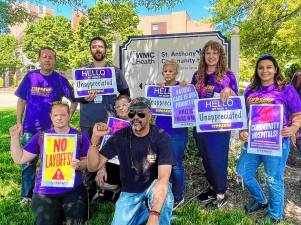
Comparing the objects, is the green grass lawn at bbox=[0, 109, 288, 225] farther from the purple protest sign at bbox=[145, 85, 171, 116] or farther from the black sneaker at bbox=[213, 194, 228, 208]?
the purple protest sign at bbox=[145, 85, 171, 116]

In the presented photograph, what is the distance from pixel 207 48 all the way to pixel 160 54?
2449 millimetres

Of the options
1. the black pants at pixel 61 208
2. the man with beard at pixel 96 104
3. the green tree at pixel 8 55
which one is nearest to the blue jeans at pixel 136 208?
the black pants at pixel 61 208

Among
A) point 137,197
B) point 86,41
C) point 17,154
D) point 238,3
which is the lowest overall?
point 137,197

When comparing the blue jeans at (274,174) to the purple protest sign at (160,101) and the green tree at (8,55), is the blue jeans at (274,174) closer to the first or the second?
the purple protest sign at (160,101)

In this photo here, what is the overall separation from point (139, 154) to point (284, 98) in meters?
1.80

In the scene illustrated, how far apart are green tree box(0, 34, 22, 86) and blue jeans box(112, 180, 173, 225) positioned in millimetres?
46931

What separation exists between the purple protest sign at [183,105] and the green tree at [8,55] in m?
46.0

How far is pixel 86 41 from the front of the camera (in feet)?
120

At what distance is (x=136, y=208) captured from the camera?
383cm

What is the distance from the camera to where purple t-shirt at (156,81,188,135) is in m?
4.91

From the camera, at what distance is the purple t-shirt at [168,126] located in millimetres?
4910

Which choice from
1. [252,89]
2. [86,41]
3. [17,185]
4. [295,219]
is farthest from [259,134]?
[86,41]

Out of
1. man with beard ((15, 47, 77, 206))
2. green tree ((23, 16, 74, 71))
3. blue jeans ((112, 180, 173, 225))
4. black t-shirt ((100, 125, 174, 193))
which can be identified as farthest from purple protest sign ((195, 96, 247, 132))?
green tree ((23, 16, 74, 71))

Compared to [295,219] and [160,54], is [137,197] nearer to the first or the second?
[295,219]
